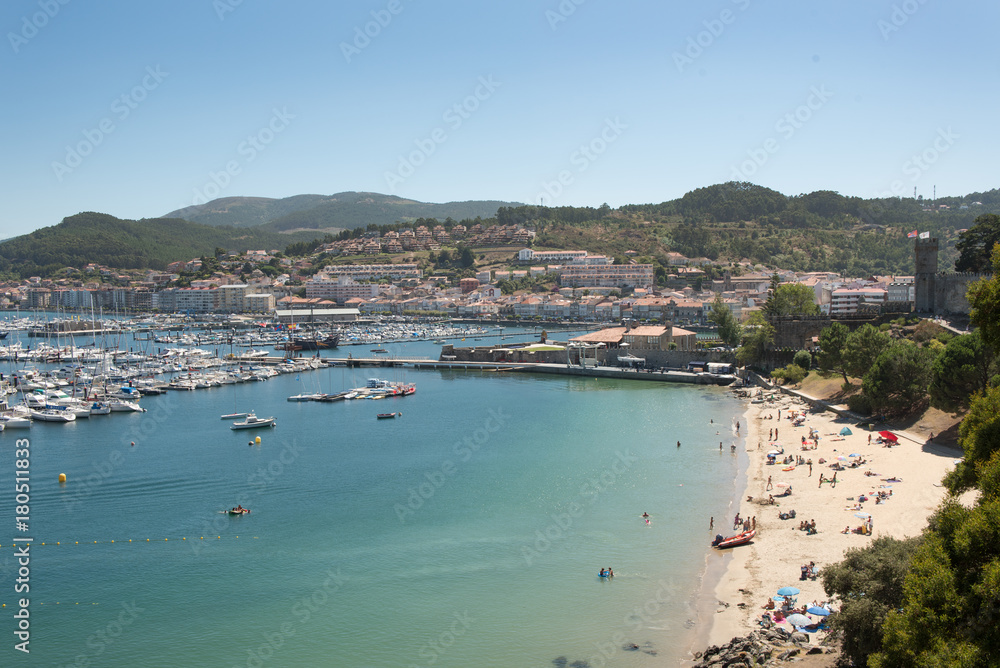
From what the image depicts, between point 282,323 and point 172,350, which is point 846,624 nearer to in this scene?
point 172,350

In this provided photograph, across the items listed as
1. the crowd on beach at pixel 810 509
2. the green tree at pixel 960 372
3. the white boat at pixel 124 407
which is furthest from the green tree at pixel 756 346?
the white boat at pixel 124 407

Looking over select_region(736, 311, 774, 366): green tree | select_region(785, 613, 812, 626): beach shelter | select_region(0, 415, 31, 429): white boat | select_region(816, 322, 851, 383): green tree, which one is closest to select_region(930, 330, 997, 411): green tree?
select_region(816, 322, 851, 383): green tree

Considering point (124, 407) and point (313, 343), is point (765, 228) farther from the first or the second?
point (124, 407)

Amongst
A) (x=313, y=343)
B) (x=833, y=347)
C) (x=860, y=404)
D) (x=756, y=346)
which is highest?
(x=833, y=347)

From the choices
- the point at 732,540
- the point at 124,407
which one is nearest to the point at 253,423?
the point at 124,407

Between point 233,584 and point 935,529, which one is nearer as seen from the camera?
point 935,529

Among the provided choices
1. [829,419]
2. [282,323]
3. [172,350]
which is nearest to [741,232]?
Answer: [282,323]
